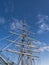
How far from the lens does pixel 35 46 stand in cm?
6706

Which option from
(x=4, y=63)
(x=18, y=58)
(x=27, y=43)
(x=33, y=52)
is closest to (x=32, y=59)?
(x=33, y=52)

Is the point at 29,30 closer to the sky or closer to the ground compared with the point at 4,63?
closer to the sky

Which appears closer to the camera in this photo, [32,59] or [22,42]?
[22,42]

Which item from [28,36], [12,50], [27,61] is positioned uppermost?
[28,36]

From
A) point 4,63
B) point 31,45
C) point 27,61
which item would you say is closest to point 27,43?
point 31,45

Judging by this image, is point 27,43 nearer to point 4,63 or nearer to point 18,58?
point 18,58

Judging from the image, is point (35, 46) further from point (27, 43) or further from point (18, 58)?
point (18, 58)

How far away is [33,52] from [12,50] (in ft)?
45.7

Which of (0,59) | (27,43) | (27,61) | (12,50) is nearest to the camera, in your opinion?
(0,59)

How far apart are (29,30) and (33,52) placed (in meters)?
9.87

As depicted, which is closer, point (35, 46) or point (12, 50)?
point (12, 50)

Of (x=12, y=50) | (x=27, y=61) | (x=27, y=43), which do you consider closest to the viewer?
(x=12, y=50)

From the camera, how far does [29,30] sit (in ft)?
221

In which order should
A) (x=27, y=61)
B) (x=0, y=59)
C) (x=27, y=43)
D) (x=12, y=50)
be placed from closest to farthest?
1. (x=0, y=59)
2. (x=12, y=50)
3. (x=27, y=61)
4. (x=27, y=43)
